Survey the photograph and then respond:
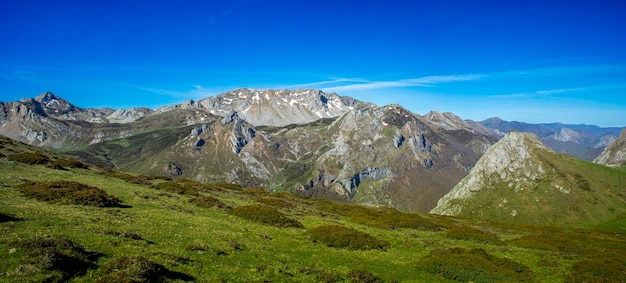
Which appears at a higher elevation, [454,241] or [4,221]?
[4,221]

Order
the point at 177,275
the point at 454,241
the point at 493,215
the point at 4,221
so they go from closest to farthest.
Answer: the point at 177,275 → the point at 4,221 → the point at 454,241 → the point at 493,215

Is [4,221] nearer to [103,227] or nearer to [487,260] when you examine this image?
[103,227]

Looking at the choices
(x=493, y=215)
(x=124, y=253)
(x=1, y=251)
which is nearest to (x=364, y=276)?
(x=124, y=253)

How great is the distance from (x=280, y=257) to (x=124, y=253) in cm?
1033

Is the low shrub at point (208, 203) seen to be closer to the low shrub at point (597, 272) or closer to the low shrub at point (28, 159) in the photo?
the low shrub at point (28, 159)

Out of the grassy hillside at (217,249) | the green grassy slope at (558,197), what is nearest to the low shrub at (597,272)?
the grassy hillside at (217,249)

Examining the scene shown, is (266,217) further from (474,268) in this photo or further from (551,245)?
(551,245)

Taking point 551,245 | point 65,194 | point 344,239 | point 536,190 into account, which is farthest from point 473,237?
point 536,190

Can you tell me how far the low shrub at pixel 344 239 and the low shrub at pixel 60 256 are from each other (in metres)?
19.0

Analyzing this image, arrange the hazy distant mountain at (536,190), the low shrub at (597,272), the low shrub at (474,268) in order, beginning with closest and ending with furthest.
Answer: the low shrub at (474,268)
the low shrub at (597,272)
the hazy distant mountain at (536,190)

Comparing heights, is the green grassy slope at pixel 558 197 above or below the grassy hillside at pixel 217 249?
below

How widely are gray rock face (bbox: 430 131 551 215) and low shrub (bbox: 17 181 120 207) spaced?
171 meters

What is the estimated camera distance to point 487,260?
1130 inches

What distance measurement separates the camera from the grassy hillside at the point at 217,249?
57.6 feet
